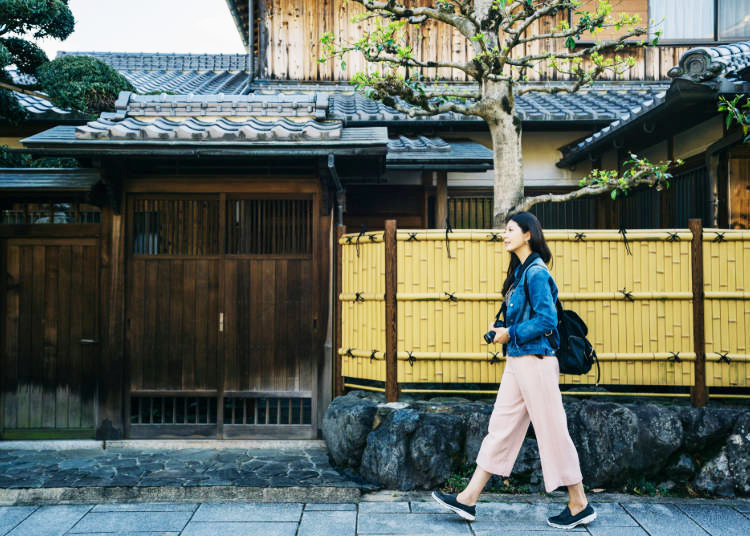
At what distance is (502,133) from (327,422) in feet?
12.1

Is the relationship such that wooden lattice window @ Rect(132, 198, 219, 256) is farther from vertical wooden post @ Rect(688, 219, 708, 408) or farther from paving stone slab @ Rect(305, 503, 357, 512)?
vertical wooden post @ Rect(688, 219, 708, 408)

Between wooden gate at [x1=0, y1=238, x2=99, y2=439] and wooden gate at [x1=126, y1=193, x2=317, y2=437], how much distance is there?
0.59 meters

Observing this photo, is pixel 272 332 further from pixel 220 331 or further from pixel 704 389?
pixel 704 389

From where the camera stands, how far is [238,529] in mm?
4938

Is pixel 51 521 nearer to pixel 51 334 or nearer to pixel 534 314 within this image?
pixel 51 334

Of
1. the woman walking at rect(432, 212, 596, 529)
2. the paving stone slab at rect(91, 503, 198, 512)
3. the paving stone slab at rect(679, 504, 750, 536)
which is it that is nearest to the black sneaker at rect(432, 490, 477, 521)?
the woman walking at rect(432, 212, 596, 529)

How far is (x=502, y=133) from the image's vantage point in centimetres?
655

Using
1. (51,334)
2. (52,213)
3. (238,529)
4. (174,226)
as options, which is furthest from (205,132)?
(238,529)

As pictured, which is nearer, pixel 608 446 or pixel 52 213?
pixel 608 446

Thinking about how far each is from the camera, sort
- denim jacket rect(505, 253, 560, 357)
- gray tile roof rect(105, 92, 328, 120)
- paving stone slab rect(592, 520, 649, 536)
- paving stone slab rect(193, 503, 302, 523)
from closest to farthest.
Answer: denim jacket rect(505, 253, 560, 357), paving stone slab rect(592, 520, 649, 536), paving stone slab rect(193, 503, 302, 523), gray tile roof rect(105, 92, 328, 120)

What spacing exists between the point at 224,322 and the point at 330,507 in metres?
2.72

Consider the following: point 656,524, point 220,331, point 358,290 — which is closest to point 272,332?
point 220,331

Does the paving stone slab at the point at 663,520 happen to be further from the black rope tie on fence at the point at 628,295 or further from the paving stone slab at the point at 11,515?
the paving stone slab at the point at 11,515

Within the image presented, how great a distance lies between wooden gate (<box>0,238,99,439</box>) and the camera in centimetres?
730
